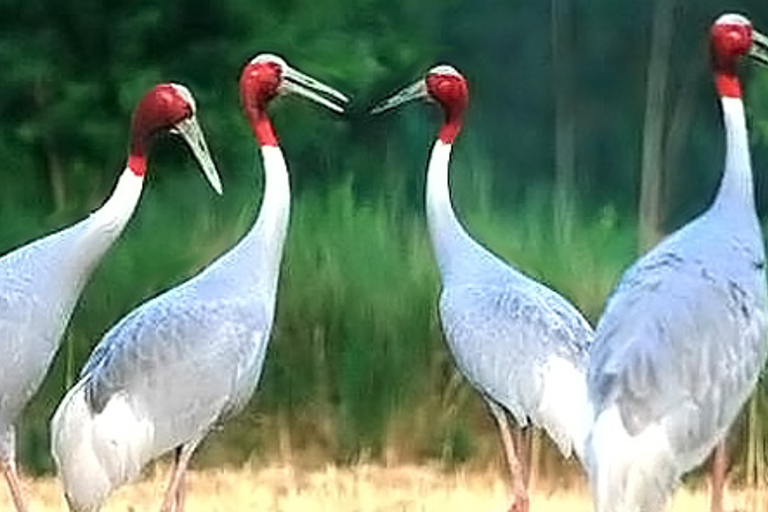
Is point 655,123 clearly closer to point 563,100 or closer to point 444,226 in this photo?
point 563,100

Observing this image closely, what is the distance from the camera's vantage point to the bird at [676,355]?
14.7 ft

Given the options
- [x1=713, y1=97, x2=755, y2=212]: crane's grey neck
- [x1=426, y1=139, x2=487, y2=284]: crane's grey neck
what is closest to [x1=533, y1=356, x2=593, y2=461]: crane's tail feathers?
[x1=426, y1=139, x2=487, y2=284]: crane's grey neck

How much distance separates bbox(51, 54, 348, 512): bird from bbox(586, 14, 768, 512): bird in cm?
67

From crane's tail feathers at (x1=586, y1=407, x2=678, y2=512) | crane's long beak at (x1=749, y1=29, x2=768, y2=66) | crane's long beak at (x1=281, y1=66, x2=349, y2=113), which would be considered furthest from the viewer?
crane's long beak at (x1=281, y1=66, x2=349, y2=113)

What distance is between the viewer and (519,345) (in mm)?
4867

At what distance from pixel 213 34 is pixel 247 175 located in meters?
0.36

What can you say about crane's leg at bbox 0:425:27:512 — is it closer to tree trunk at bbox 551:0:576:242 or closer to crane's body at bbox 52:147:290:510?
crane's body at bbox 52:147:290:510

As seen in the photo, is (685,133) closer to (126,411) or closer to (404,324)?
(404,324)

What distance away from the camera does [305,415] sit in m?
6.04

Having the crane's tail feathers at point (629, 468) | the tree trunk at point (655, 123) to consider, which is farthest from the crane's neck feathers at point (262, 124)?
the tree trunk at point (655, 123)

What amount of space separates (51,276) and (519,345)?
0.92m

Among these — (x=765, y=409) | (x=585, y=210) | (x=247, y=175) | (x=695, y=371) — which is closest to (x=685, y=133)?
(x=585, y=210)

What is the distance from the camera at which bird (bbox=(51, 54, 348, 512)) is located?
4797mm

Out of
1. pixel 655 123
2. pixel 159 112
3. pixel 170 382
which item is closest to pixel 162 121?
pixel 159 112
